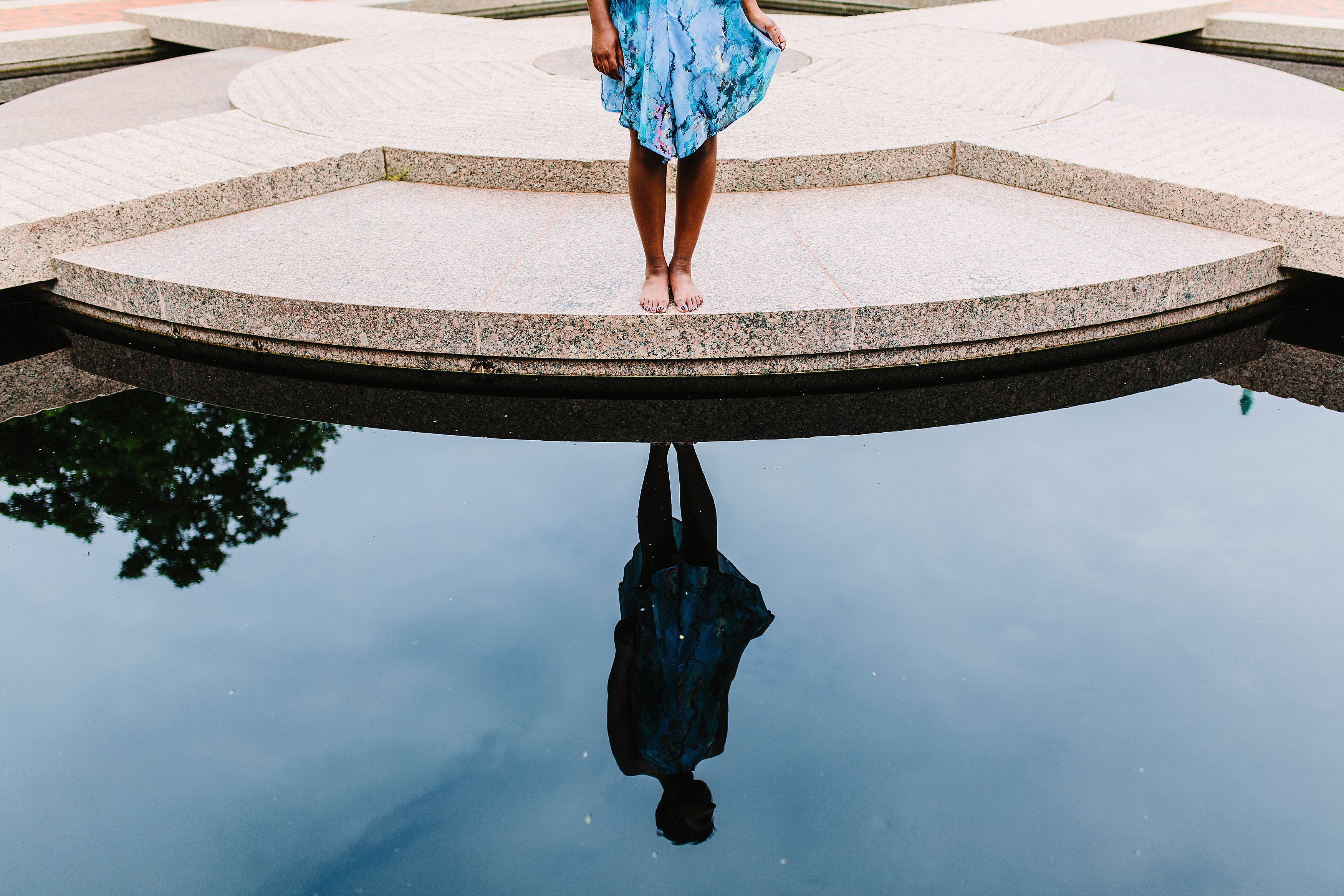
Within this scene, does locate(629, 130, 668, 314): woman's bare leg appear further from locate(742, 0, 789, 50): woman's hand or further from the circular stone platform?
the circular stone platform

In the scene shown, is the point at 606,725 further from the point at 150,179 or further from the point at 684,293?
the point at 150,179

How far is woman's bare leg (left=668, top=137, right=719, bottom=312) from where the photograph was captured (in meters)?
3.58

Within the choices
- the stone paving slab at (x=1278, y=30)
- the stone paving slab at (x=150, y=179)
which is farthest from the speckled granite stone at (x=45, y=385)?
the stone paving slab at (x=1278, y=30)

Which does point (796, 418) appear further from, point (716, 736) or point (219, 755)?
point (219, 755)

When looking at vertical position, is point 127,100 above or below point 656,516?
above

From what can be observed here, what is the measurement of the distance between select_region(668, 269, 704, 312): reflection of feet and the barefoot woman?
33 centimetres

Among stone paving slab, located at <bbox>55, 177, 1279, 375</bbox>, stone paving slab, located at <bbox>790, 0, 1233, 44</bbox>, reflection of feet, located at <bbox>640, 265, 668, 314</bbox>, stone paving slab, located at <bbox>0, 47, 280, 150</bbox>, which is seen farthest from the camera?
stone paving slab, located at <bbox>790, 0, 1233, 44</bbox>

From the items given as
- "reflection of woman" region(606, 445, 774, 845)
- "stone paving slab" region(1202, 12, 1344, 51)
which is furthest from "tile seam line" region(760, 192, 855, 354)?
"stone paving slab" region(1202, 12, 1344, 51)

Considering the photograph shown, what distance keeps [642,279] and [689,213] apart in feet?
2.07

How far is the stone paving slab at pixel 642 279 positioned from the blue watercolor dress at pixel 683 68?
2.46 ft

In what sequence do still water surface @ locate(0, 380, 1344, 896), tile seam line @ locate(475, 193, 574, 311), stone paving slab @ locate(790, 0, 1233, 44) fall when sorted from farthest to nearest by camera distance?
stone paving slab @ locate(790, 0, 1233, 44), tile seam line @ locate(475, 193, 574, 311), still water surface @ locate(0, 380, 1344, 896)

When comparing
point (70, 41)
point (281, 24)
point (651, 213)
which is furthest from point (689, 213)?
point (70, 41)

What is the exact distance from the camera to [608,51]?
129 inches

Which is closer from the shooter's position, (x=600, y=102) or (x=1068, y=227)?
(x=1068, y=227)
